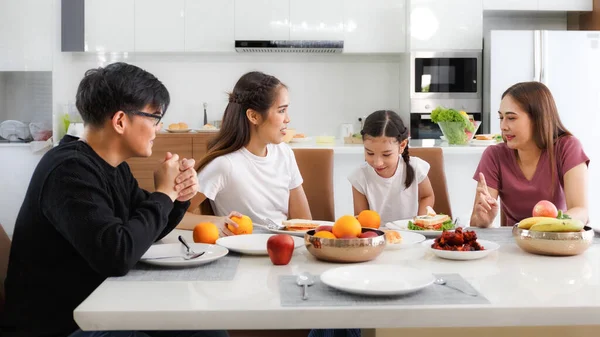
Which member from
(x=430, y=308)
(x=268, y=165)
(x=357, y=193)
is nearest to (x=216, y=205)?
(x=268, y=165)

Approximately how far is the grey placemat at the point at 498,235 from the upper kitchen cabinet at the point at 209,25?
382cm

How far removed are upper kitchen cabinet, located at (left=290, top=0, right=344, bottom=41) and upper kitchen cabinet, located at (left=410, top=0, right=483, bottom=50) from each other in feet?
2.00

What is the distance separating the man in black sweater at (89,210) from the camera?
4.53 ft

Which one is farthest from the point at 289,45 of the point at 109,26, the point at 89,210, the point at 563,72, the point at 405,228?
the point at 89,210

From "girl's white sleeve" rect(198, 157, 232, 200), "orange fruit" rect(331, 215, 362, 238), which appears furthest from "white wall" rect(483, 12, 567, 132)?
"orange fruit" rect(331, 215, 362, 238)

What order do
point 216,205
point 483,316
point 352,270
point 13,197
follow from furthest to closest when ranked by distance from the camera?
point 13,197
point 216,205
point 352,270
point 483,316

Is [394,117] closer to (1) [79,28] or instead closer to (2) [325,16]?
(2) [325,16]

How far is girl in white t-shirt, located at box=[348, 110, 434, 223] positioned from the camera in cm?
260

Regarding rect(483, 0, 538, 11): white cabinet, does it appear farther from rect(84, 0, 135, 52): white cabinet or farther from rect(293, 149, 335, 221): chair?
rect(293, 149, 335, 221): chair

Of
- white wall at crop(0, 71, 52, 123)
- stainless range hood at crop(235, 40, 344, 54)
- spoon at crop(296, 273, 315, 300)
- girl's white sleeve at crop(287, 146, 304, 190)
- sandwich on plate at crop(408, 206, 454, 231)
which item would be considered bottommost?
spoon at crop(296, 273, 315, 300)

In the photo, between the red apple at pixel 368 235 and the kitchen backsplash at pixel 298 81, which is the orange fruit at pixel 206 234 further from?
the kitchen backsplash at pixel 298 81

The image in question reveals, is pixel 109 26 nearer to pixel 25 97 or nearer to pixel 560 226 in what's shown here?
pixel 25 97

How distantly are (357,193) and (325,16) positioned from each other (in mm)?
3038

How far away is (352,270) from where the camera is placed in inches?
52.2
